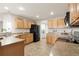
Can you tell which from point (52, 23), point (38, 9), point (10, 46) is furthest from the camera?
point (10, 46)

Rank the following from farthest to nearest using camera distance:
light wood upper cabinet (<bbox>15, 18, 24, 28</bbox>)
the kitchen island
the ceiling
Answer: the kitchen island
light wood upper cabinet (<bbox>15, 18, 24, 28</bbox>)
the ceiling

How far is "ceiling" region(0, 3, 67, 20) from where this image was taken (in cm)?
135

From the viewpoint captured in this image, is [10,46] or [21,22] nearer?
[21,22]

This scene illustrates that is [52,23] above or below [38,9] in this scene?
below

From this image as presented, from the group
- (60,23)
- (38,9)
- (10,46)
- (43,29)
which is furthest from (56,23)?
(10,46)

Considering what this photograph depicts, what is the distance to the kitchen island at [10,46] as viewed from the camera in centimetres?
163

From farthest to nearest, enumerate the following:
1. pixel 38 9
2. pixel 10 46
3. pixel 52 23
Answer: pixel 10 46
pixel 52 23
pixel 38 9

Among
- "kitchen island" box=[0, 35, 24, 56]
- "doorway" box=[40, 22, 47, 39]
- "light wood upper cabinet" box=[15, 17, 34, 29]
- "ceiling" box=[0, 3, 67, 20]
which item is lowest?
"kitchen island" box=[0, 35, 24, 56]

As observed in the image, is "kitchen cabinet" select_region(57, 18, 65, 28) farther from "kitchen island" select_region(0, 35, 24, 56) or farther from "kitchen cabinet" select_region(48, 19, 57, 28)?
"kitchen island" select_region(0, 35, 24, 56)

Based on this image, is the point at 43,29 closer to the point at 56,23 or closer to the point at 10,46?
the point at 56,23

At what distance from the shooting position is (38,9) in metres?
1.43

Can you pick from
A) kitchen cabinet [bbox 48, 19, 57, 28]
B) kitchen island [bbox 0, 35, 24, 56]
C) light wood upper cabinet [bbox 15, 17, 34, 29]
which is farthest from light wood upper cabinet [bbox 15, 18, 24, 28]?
kitchen cabinet [bbox 48, 19, 57, 28]

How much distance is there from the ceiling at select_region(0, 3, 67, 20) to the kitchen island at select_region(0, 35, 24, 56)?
400 mm

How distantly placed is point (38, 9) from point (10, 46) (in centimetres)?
85
